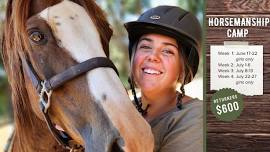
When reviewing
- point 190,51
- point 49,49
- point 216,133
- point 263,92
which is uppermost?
point 49,49

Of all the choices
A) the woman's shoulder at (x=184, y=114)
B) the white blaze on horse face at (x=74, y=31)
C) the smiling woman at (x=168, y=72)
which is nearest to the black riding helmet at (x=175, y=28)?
the smiling woman at (x=168, y=72)

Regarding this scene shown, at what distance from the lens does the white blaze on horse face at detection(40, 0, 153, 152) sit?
1396mm

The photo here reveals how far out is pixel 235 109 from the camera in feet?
5.95

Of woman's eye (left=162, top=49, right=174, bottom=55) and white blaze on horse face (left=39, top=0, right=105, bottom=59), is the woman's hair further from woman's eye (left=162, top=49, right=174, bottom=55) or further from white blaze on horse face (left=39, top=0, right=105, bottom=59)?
white blaze on horse face (left=39, top=0, right=105, bottom=59)

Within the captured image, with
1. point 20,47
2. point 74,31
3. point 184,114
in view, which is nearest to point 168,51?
point 184,114

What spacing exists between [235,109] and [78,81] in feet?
2.11

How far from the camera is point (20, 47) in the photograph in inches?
64.5

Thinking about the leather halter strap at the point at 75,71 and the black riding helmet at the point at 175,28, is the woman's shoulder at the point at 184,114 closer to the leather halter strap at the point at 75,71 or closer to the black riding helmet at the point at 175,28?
the black riding helmet at the point at 175,28

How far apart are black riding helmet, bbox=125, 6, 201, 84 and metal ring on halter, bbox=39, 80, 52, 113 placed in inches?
19.7

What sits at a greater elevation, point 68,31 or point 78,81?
point 68,31

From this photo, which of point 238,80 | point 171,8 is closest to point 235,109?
point 238,80

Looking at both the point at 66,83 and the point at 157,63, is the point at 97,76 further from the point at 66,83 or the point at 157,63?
the point at 157,63

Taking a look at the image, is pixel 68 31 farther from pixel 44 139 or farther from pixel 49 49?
pixel 44 139

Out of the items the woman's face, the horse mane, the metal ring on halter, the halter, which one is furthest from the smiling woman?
the metal ring on halter
